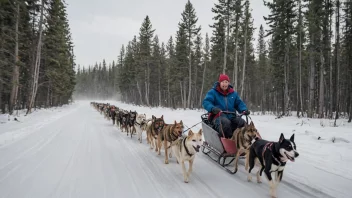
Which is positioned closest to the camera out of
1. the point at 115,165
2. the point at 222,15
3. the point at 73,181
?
the point at 73,181

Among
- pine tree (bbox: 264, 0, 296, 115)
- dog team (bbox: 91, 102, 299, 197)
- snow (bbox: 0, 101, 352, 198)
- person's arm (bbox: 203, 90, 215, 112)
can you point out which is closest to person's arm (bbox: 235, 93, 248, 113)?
person's arm (bbox: 203, 90, 215, 112)

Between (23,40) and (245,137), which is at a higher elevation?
(23,40)

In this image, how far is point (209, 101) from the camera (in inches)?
261

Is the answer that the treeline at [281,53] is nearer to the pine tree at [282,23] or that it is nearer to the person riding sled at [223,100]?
the pine tree at [282,23]

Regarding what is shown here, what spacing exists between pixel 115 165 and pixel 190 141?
7.65ft

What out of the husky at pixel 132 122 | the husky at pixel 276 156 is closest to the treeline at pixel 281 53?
the husky at pixel 132 122

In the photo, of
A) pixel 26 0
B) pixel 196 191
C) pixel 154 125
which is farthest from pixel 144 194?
pixel 26 0

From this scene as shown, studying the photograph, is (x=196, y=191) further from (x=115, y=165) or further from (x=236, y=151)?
(x=115, y=165)

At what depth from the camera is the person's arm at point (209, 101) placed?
6.38 meters

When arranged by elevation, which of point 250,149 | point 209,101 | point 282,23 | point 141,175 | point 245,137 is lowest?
point 141,175

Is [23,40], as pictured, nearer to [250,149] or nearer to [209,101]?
[209,101]

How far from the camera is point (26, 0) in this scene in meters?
18.8

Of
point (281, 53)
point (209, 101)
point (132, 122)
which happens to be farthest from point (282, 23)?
point (209, 101)

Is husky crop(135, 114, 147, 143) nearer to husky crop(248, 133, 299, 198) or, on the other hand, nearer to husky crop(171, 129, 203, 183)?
husky crop(171, 129, 203, 183)
